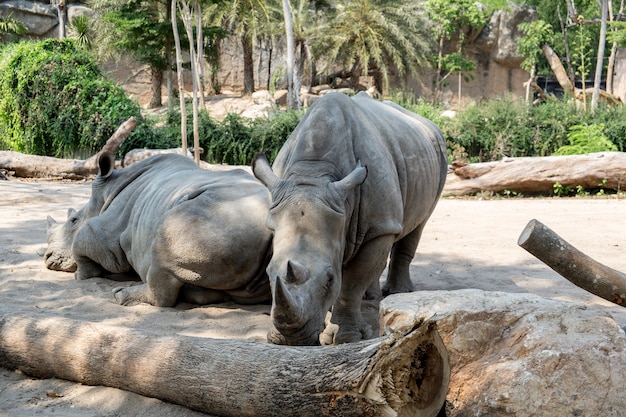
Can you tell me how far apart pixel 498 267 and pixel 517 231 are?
7.97 feet

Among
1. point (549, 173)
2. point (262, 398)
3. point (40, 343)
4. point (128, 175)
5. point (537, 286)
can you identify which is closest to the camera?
point (262, 398)

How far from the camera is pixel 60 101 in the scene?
18.2m

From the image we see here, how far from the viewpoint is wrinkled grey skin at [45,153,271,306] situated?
5121 millimetres

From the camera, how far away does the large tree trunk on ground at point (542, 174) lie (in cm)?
1358

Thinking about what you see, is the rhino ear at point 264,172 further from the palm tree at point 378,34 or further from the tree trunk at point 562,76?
the palm tree at point 378,34

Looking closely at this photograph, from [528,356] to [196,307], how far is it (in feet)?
9.60

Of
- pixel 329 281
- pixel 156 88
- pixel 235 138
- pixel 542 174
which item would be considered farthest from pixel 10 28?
pixel 329 281

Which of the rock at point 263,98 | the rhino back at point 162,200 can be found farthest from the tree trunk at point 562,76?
the rhino back at point 162,200

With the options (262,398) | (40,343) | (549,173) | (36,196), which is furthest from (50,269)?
(549,173)

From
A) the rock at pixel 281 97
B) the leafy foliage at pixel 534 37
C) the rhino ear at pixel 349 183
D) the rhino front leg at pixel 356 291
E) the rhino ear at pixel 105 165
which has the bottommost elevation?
the rock at pixel 281 97

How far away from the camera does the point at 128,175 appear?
705 cm

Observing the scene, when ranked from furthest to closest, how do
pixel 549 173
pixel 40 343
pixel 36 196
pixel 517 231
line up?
pixel 549 173 → pixel 36 196 → pixel 517 231 → pixel 40 343

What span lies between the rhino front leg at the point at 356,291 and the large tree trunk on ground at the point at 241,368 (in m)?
1.16

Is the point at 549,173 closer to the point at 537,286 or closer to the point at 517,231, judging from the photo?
the point at 517,231
